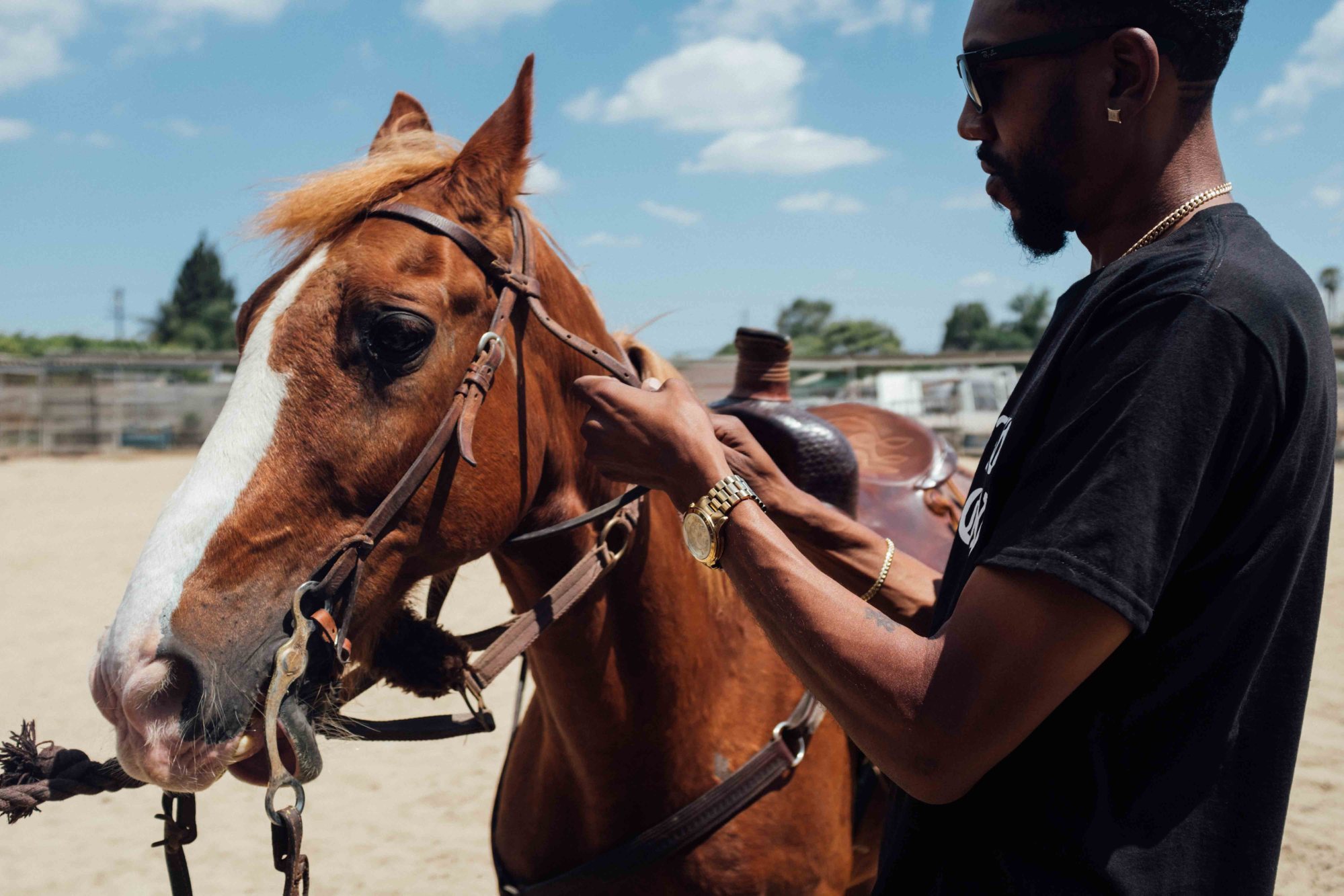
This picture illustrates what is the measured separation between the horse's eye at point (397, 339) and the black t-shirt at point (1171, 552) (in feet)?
3.04

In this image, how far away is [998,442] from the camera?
3.51 ft

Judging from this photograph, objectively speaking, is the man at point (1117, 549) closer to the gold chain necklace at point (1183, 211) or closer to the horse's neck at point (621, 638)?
the gold chain necklace at point (1183, 211)

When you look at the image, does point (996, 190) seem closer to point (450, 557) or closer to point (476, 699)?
point (450, 557)

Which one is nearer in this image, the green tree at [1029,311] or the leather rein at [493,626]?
the leather rein at [493,626]

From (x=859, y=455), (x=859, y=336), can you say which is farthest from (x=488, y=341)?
(x=859, y=336)

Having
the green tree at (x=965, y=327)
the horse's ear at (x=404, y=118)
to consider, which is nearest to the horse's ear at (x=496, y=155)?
the horse's ear at (x=404, y=118)

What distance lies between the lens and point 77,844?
4324mm

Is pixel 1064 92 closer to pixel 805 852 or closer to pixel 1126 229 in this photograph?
pixel 1126 229

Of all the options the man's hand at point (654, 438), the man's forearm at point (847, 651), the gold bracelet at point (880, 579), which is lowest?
the gold bracelet at point (880, 579)

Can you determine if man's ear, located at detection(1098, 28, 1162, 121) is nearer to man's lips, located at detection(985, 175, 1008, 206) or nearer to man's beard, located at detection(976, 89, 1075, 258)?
man's beard, located at detection(976, 89, 1075, 258)

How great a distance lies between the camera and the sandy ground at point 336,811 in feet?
13.3

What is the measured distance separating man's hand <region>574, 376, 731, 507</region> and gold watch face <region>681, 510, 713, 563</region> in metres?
0.04

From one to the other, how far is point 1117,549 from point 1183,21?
0.56 metres

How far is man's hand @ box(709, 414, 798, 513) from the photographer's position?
5.54 ft
